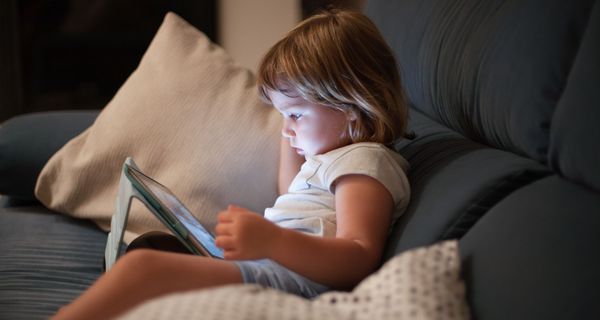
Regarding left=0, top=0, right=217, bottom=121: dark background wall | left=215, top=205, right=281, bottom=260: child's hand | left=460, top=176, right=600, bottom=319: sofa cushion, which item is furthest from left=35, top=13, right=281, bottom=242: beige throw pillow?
left=0, top=0, right=217, bottom=121: dark background wall

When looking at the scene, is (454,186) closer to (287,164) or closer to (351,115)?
(351,115)

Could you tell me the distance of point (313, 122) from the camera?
45.3 inches

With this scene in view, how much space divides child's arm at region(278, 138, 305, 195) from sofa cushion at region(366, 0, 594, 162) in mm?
255

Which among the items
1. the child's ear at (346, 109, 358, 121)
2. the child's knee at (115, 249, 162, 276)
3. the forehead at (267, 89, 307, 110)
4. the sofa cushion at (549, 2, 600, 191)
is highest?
the sofa cushion at (549, 2, 600, 191)

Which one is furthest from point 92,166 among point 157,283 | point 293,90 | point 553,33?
point 553,33

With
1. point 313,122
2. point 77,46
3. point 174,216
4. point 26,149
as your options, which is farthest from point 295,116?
point 77,46

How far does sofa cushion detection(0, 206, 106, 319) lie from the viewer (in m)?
1.21

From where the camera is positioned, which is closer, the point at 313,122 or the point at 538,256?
the point at 538,256

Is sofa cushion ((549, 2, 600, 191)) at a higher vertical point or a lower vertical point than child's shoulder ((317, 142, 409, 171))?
higher

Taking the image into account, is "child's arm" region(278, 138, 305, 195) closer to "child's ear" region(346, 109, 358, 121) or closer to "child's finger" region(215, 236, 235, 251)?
"child's ear" region(346, 109, 358, 121)

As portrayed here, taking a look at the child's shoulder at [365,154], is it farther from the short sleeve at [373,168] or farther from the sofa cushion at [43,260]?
the sofa cushion at [43,260]

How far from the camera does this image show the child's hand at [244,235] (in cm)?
90

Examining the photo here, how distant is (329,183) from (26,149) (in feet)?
3.12

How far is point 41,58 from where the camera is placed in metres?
3.35
